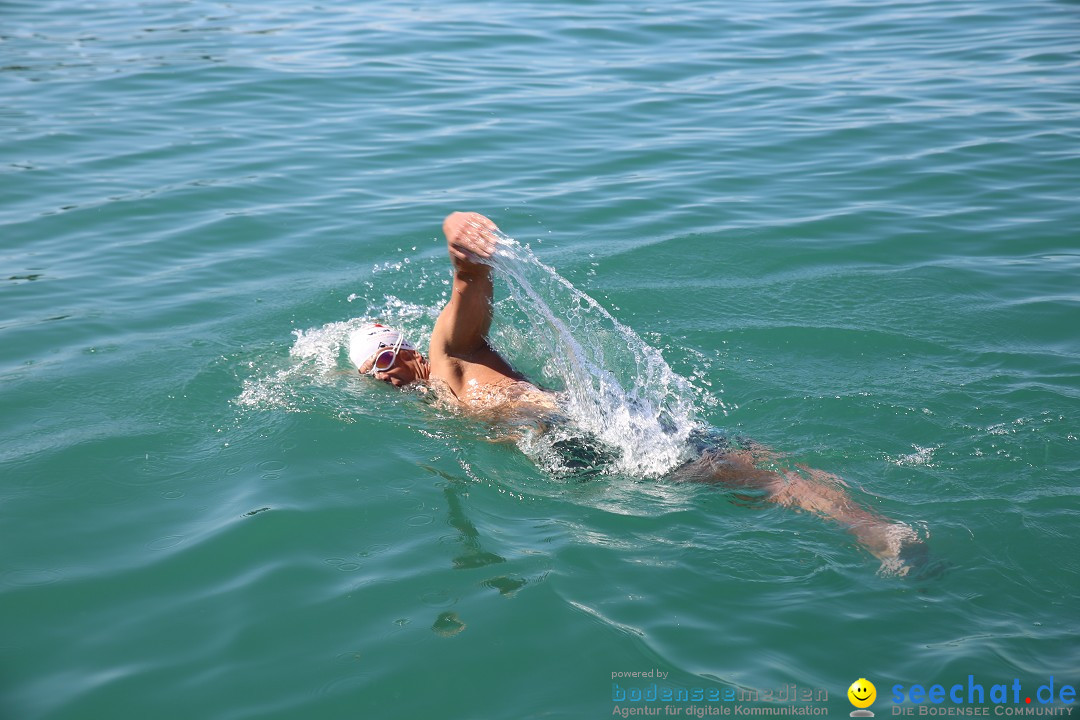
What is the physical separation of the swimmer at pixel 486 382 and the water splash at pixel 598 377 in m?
0.17

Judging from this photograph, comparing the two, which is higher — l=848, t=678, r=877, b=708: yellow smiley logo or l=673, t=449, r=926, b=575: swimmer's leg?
l=673, t=449, r=926, b=575: swimmer's leg

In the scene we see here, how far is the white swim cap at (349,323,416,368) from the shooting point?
685 centimetres

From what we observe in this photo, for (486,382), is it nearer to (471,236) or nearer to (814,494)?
(471,236)

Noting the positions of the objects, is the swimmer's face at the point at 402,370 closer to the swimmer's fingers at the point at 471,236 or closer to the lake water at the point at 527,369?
the lake water at the point at 527,369

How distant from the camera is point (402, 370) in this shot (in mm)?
6777

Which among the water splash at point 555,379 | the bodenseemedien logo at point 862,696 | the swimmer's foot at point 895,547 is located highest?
the water splash at point 555,379

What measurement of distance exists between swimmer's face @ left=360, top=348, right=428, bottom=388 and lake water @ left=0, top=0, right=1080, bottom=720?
0.10m

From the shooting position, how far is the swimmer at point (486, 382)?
197 inches

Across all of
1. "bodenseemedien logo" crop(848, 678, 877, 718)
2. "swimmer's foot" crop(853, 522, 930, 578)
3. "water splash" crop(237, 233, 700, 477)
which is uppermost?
"water splash" crop(237, 233, 700, 477)

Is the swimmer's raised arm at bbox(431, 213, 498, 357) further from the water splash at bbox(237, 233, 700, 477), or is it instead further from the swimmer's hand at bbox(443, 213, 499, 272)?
the water splash at bbox(237, 233, 700, 477)

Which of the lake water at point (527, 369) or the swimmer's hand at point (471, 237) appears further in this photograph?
the swimmer's hand at point (471, 237)

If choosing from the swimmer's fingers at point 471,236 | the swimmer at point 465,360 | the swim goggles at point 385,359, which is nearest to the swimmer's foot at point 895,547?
the swimmer at point 465,360

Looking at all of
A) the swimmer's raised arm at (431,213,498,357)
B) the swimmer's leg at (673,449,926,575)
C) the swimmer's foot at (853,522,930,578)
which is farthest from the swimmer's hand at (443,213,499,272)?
the swimmer's foot at (853,522,930,578)

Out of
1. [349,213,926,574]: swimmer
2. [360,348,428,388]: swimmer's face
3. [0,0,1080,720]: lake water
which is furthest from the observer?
[360,348,428,388]: swimmer's face
